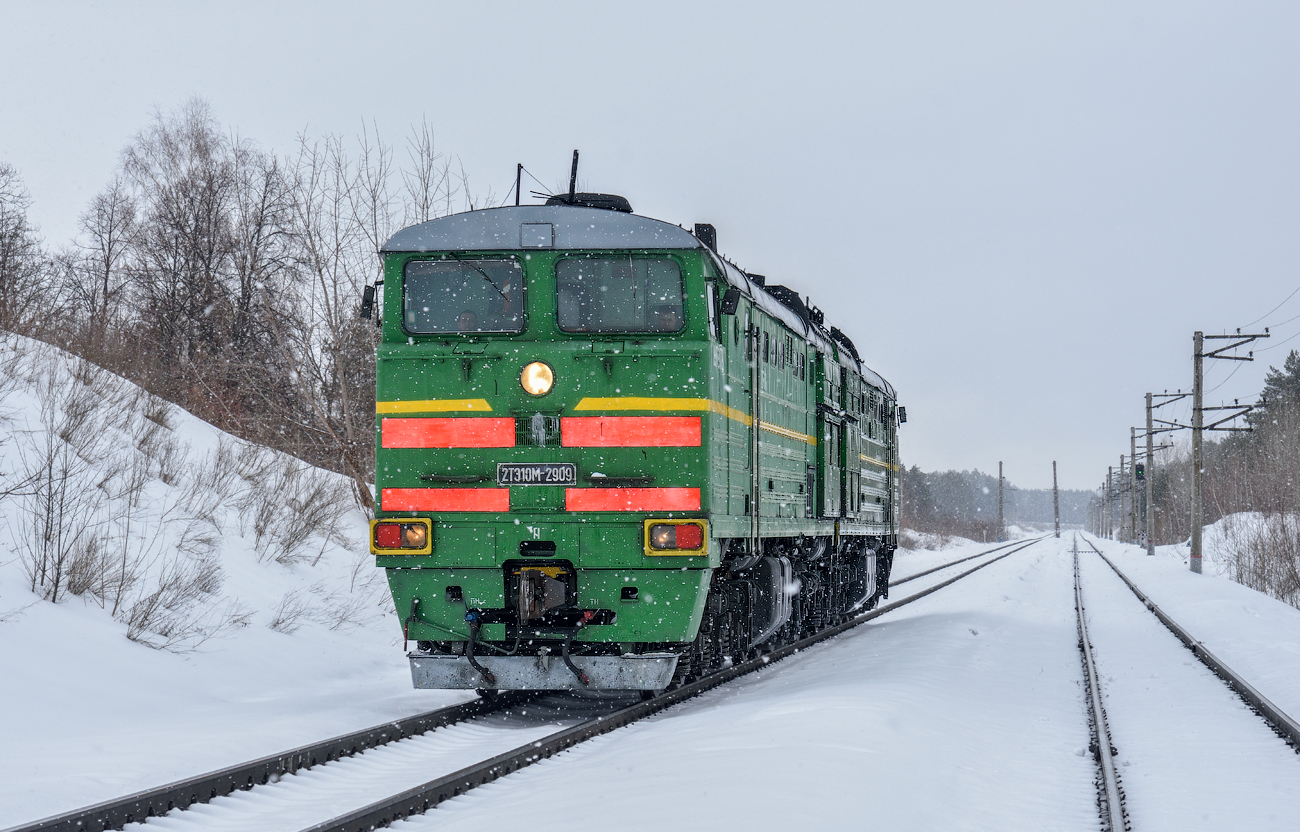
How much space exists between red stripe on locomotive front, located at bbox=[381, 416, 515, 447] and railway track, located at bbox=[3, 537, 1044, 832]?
6.73 ft

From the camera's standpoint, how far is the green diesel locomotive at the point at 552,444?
919 cm

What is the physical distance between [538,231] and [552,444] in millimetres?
1690

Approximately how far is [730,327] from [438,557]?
2977mm

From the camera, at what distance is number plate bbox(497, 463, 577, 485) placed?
919cm

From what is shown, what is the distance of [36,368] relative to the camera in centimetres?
1575

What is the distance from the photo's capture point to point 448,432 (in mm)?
9336

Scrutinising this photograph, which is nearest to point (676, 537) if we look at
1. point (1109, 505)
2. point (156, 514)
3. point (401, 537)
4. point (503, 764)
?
point (401, 537)

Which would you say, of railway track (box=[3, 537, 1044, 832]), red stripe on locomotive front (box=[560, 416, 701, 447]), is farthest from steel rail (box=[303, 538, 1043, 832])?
red stripe on locomotive front (box=[560, 416, 701, 447])

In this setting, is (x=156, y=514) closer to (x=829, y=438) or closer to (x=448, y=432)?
(x=448, y=432)

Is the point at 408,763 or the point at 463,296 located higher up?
the point at 463,296

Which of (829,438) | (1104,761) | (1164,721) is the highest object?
(829,438)

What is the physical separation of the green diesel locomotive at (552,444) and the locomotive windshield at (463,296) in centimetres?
2

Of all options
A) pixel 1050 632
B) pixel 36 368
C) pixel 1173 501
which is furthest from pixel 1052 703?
pixel 1173 501

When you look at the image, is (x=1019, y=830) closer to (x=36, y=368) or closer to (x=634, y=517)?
(x=634, y=517)
